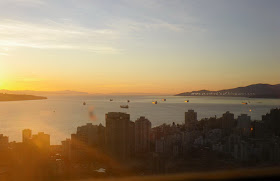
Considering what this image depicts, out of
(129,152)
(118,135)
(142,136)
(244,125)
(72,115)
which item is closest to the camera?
(129,152)

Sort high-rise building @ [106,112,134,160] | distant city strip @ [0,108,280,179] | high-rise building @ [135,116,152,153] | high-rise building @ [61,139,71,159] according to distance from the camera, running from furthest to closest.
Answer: high-rise building @ [135,116,152,153] < high-rise building @ [106,112,134,160] < high-rise building @ [61,139,71,159] < distant city strip @ [0,108,280,179]

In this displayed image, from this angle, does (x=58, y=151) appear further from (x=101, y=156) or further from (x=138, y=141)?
(x=138, y=141)

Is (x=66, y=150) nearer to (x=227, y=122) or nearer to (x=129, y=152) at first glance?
(x=129, y=152)

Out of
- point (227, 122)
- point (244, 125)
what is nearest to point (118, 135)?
point (244, 125)

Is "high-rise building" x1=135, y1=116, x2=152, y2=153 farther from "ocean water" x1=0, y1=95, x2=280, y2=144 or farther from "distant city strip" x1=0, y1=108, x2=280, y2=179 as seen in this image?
"ocean water" x1=0, y1=95, x2=280, y2=144

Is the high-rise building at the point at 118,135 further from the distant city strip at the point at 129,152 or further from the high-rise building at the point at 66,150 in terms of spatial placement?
the high-rise building at the point at 66,150

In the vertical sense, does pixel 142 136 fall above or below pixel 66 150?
above

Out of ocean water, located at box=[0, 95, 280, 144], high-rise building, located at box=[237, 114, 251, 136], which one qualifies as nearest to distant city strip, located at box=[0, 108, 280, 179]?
high-rise building, located at box=[237, 114, 251, 136]
